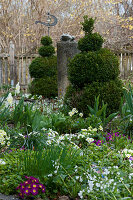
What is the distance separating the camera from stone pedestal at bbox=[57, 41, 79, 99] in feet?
23.4

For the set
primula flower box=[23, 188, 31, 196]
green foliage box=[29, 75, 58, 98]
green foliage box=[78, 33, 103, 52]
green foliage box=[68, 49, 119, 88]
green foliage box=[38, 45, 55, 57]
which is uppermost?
green foliage box=[38, 45, 55, 57]

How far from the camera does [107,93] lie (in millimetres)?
4680

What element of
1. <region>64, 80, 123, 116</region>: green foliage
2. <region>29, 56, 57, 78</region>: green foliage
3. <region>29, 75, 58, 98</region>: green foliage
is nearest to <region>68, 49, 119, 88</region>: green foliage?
<region>64, 80, 123, 116</region>: green foliage

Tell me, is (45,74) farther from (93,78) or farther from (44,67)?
(93,78)

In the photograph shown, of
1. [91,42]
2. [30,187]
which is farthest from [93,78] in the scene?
[30,187]

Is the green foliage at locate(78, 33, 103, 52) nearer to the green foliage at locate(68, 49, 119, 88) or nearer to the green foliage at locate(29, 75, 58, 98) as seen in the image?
the green foliage at locate(68, 49, 119, 88)

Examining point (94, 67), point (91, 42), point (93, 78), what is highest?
point (91, 42)

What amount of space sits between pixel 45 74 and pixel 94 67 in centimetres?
390

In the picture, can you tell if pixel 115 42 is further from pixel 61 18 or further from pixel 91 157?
pixel 91 157

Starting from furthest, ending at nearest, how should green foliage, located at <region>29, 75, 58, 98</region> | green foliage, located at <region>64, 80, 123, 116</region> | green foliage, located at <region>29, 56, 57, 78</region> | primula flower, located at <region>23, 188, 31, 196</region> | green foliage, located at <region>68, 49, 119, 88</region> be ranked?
1. green foliage, located at <region>29, 56, 57, 78</region>
2. green foliage, located at <region>29, 75, 58, 98</region>
3. green foliage, located at <region>68, 49, 119, 88</region>
4. green foliage, located at <region>64, 80, 123, 116</region>
5. primula flower, located at <region>23, 188, 31, 196</region>

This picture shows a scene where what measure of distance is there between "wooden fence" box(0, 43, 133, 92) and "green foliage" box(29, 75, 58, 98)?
311 cm

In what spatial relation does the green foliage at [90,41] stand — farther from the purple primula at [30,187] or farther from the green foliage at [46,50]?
the green foliage at [46,50]

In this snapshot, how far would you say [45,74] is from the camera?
27.9 ft

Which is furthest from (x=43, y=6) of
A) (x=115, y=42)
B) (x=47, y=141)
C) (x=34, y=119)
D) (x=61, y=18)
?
(x=47, y=141)
